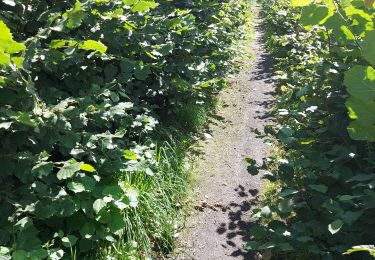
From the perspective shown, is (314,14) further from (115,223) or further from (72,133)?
(115,223)

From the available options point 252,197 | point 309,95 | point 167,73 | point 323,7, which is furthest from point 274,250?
point 167,73

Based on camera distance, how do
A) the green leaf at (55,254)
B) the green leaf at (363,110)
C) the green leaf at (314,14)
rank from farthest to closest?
the green leaf at (55,254) < the green leaf at (314,14) < the green leaf at (363,110)

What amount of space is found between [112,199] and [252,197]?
2.23 metres

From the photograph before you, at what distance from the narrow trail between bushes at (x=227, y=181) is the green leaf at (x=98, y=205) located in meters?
1.16

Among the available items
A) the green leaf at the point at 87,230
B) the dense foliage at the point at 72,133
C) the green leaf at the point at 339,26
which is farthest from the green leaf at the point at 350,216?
Answer: the green leaf at the point at 87,230

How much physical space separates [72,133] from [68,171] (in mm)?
301

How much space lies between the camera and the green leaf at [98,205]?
9.16 feet

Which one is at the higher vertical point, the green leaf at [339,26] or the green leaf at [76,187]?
the green leaf at [339,26]

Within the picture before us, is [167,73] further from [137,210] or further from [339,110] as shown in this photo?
[339,110]

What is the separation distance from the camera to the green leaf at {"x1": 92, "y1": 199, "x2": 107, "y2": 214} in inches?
110

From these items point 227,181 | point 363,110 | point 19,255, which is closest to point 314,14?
point 363,110

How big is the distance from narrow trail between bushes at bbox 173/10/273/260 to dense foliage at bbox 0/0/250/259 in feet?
1.22

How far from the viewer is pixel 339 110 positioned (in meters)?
3.24

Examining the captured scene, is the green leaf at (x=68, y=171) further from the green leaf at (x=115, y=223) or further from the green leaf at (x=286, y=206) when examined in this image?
the green leaf at (x=286, y=206)
